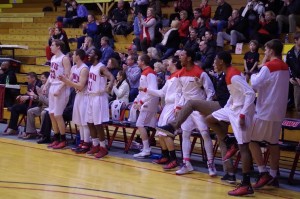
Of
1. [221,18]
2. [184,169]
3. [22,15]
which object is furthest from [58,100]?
[22,15]

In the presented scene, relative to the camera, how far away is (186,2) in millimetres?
14766

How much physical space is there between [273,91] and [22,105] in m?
6.31

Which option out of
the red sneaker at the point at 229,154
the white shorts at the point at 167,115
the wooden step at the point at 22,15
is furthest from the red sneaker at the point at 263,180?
the wooden step at the point at 22,15

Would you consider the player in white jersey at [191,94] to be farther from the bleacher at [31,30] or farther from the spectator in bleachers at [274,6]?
the spectator in bleachers at [274,6]

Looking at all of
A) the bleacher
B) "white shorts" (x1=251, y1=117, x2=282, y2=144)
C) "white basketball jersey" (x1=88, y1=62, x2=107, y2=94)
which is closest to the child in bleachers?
the bleacher

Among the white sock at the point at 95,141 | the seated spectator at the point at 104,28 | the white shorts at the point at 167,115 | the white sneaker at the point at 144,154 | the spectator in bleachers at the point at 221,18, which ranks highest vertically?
the spectator in bleachers at the point at 221,18

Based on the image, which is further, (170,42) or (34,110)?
(170,42)

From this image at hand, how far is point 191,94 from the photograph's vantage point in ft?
28.2

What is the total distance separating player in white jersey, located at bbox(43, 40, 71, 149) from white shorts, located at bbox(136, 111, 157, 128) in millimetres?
1601

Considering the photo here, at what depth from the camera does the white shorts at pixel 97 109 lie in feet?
32.4

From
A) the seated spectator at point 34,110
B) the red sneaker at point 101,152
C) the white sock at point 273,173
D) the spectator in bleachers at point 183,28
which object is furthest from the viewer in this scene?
the spectator in bleachers at point 183,28

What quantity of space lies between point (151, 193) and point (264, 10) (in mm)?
7163

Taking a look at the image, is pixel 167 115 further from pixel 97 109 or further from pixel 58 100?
pixel 58 100

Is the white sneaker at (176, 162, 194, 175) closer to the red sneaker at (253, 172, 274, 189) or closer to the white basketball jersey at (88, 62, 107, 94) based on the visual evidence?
the red sneaker at (253, 172, 274, 189)
